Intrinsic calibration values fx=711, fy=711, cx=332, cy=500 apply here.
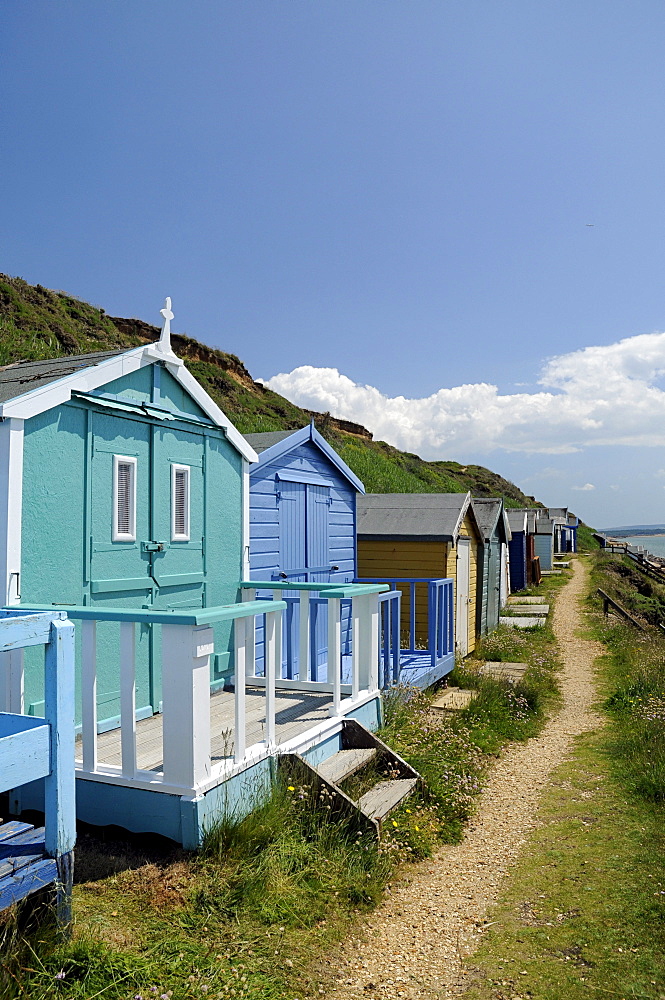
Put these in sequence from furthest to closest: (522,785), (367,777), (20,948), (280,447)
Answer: (280,447)
(522,785)
(367,777)
(20,948)

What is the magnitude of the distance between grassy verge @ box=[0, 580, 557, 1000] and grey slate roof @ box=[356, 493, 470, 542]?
6728 mm

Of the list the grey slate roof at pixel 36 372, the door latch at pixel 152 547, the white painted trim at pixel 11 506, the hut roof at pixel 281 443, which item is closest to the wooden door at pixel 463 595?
the hut roof at pixel 281 443

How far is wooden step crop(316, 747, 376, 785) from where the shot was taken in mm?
5598

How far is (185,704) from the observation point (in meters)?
4.36

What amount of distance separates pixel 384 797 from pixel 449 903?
0.95 metres

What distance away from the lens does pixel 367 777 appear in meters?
6.01

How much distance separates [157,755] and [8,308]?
28.0 meters

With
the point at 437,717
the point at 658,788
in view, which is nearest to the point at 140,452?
the point at 437,717

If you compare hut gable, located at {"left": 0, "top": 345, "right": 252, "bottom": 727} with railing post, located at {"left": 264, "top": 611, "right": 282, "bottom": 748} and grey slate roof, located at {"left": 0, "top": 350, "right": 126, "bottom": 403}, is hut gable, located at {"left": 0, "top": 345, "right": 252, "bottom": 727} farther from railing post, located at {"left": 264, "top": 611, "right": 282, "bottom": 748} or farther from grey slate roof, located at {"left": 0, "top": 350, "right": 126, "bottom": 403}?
railing post, located at {"left": 264, "top": 611, "right": 282, "bottom": 748}

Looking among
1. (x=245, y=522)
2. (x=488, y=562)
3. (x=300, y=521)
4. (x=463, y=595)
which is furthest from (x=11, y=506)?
(x=488, y=562)

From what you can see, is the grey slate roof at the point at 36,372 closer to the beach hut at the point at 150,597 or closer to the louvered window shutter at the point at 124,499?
the beach hut at the point at 150,597

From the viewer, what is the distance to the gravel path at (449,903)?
3.88m

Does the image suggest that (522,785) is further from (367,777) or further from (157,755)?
(157,755)

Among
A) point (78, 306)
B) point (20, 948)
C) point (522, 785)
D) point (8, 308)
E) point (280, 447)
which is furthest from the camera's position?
point (78, 306)
